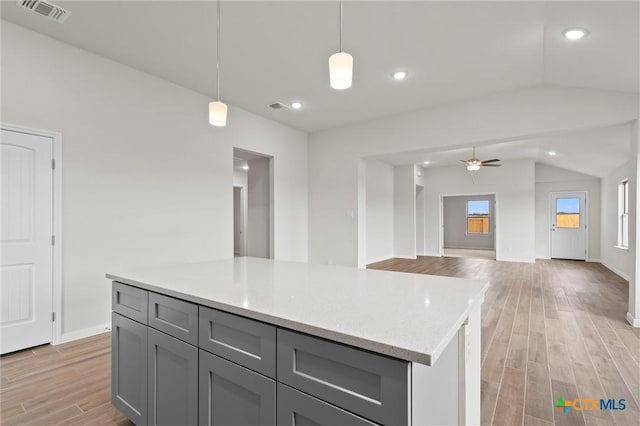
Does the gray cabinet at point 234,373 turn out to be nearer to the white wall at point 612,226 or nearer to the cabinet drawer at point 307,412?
the cabinet drawer at point 307,412

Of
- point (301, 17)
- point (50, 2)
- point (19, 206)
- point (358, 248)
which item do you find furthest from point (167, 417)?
point (358, 248)

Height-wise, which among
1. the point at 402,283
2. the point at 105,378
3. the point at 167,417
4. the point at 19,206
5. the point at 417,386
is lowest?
the point at 105,378

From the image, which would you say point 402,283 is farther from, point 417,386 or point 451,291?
point 417,386

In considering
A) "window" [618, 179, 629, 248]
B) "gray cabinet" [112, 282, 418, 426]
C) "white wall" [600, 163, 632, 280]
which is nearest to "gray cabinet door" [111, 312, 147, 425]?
"gray cabinet" [112, 282, 418, 426]

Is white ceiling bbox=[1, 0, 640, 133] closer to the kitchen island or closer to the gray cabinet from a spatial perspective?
the kitchen island

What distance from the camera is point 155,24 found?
114 inches

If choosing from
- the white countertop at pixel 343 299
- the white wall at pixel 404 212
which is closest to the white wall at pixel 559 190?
the white wall at pixel 404 212

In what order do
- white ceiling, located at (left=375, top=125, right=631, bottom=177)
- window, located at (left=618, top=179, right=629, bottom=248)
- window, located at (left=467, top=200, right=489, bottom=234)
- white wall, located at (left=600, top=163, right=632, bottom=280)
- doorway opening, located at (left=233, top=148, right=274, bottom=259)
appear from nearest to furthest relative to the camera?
1. white ceiling, located at (left=375, top=125, right=631, bottom=177)
2. doorway opening, located at (left=233, top=148, right=274, bottom=259)
3. white wall, located at (left=600, top=163, right=632, bottom=280)
4. window, located at (left=618, top=179, right=629, bottom=248)
5. window, located at (left=467, top=200, right=489, bottom=234)

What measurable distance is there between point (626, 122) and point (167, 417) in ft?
16.7

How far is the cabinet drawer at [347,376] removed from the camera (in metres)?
0.84

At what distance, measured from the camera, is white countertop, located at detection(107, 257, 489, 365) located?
912 millimetres

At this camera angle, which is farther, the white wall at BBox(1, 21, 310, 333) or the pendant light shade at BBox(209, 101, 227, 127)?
the white wall at BBox(1, 21, 310, 333)

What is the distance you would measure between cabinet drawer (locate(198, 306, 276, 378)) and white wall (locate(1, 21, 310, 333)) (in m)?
2.72

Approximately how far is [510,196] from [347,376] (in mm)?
9386
